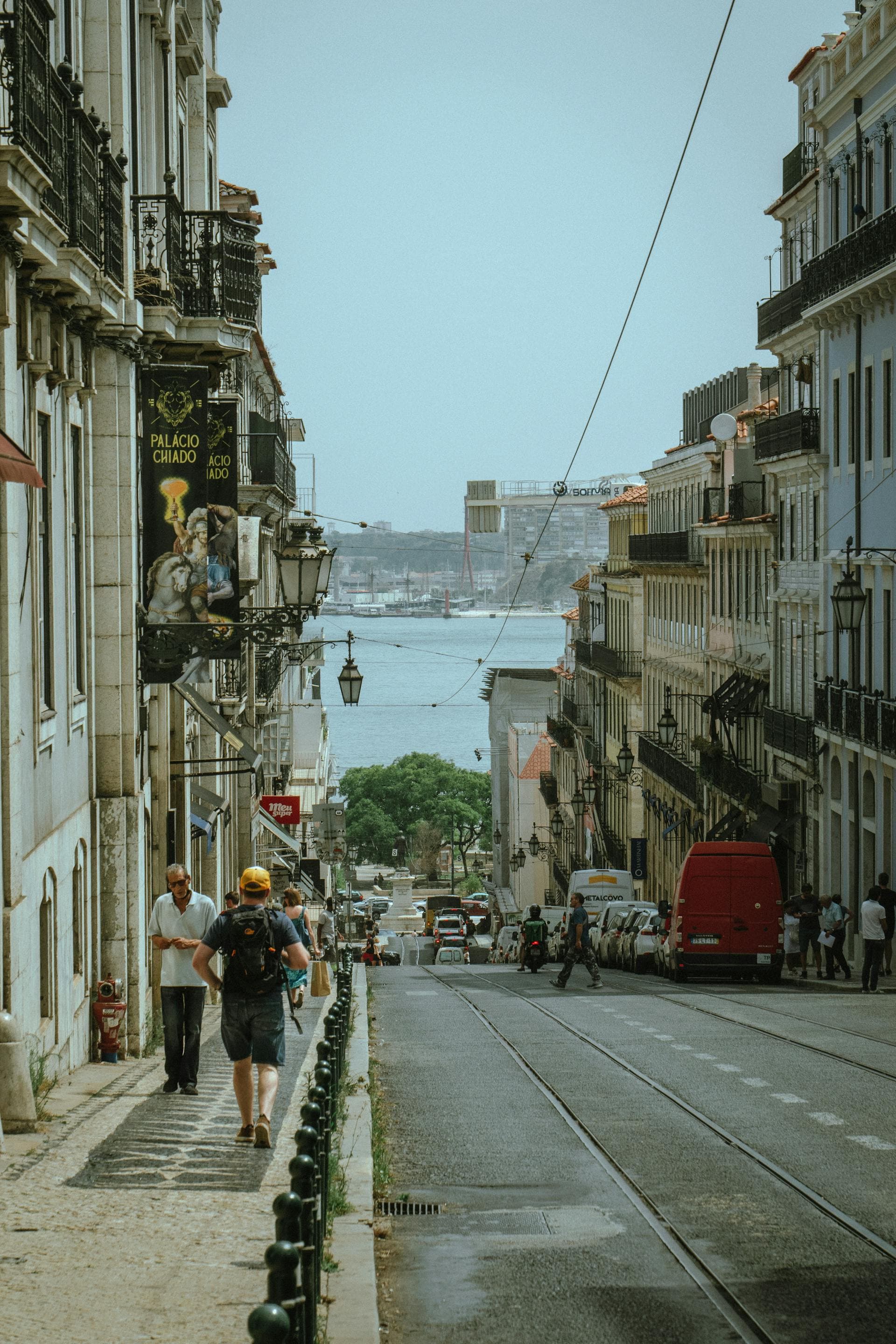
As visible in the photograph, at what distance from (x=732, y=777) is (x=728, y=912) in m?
17.0

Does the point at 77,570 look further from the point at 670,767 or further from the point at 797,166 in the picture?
the point at 670,767

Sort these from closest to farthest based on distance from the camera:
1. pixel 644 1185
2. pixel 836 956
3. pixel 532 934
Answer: pixel 644 1185
pixel 836 956
pixel 532 934

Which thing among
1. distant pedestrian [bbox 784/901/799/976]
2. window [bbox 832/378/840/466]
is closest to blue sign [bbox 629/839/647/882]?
window [bbox 832/378/840/466]

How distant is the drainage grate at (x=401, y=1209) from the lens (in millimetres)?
9242

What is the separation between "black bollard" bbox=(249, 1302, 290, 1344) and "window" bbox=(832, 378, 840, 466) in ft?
115

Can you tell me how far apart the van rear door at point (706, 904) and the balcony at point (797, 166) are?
1711 cm

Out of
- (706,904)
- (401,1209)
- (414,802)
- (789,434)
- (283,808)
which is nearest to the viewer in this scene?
(401,1209)

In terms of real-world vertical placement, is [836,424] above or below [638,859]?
above

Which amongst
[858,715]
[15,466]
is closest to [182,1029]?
[15,466]

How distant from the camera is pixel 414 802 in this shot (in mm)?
143750

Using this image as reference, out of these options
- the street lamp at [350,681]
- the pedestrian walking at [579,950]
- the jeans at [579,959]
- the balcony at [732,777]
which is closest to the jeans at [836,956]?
the pedestrian walking at [579,950]

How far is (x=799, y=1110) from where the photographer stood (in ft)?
40.6

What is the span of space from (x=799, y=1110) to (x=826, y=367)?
92.3ft

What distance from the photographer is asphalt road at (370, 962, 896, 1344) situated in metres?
7.39
